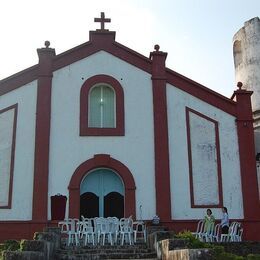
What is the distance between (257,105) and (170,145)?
20.3 feet

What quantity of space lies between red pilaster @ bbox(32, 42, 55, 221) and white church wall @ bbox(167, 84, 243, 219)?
15.0 feet

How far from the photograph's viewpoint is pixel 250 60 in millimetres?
23078

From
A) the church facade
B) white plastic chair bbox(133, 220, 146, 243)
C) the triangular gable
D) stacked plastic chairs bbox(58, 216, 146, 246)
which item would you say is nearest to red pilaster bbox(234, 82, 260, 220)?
the church facade

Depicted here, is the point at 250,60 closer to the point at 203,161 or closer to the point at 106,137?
the point at 203,161

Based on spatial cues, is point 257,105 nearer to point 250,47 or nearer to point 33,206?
point 250,47

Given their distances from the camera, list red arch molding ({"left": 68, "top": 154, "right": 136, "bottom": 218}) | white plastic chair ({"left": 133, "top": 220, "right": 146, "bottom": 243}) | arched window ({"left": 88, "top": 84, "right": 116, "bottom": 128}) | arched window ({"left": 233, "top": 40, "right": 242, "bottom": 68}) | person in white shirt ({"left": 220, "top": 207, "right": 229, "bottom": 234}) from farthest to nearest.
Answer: arched window ({"left": 233, "top": 40, "right": 242, "bottom": 68}) < arched window ({"left": 88, "top": 84, "right": 116, "bottom": 128}) < red arch molding ({"left": 68, "top": 154, "right": 136, "bottom": 218}) < person in white shirt ({"left": 220, "top": 207, "right": 229, "bottom": 234}) < white plastic chair ({"left": 133, "top": 220, "right": 146, "bottom": 243})

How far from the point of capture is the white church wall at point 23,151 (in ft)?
57.0

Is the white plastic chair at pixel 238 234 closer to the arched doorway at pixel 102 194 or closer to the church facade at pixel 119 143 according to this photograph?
the church facade at pixel 119 143

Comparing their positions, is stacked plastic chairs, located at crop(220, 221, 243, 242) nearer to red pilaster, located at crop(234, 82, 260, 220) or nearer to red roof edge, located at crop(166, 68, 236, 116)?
red pilaster, located at crop(234, 82, 260, 220)

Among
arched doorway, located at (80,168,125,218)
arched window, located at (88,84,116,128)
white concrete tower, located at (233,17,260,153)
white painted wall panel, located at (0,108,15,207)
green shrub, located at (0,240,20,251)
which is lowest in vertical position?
green shrub, located at (0,240,20,251)

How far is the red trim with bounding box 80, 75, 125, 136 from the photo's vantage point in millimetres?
18344

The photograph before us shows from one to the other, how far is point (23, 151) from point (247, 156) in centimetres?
828

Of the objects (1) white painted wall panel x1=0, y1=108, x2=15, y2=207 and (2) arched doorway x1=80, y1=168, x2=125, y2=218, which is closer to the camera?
(1) white painted wall panel x1=0, y1=108, x2=15, y2=207

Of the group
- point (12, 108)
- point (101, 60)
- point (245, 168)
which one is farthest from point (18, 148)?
point (245, 168)
